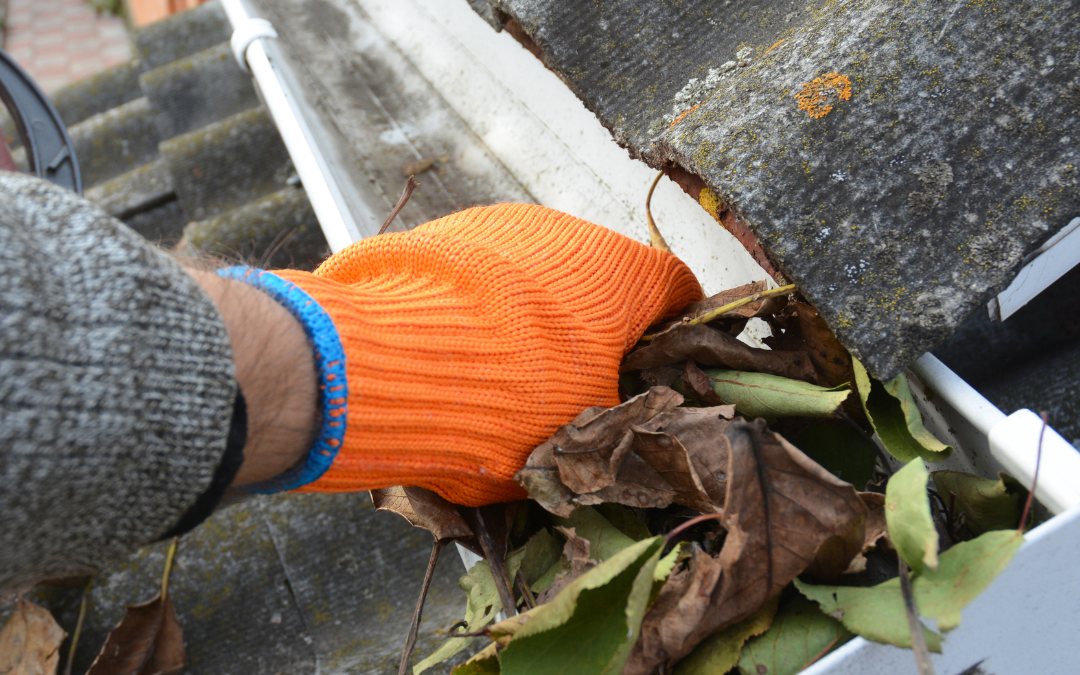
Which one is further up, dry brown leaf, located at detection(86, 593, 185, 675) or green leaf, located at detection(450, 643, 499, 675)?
green leaf, located at detection(450, 643, 499, 675)

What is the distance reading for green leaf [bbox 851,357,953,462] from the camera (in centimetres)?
65

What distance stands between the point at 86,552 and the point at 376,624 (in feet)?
2.17

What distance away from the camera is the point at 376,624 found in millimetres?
1085

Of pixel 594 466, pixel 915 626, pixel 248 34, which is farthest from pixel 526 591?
pixel 248 34

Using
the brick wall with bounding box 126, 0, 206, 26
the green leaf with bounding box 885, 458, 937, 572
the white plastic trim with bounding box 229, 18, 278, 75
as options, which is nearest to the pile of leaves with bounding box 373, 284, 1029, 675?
the green leaf with bounding box 885, 458, 937, 572

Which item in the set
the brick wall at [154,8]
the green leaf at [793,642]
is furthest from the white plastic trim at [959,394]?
the brick wall at [154,8]

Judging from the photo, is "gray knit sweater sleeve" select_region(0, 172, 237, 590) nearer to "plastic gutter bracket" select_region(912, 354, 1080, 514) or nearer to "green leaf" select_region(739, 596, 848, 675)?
"green leaf" select_region(739, 596, 848, 675)

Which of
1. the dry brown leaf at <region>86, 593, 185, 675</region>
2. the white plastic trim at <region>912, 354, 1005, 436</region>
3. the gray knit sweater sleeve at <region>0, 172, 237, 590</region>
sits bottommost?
the dry brown leaf at <region>86, 593, 185, 675</region>

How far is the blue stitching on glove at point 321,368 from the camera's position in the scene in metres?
0.58

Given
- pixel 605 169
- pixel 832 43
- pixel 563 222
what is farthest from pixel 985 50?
pixel 605 169

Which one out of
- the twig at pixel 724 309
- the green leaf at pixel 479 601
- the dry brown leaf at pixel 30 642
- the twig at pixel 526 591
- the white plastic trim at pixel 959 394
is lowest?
the dry brown leaf at pixel 30 642

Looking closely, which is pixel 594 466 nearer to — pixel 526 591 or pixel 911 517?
pixel 526 591

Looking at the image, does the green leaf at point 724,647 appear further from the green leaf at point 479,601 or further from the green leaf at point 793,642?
the green leaf at point 479,601

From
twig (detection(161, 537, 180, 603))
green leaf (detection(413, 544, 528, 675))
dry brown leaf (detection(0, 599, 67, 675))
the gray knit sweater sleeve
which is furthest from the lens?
twig (detection(161, 537, 180, 603))
